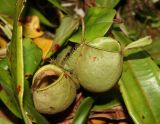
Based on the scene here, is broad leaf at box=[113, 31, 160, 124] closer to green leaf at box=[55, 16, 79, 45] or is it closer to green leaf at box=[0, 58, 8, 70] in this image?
green leaf at box=[55, 16, 79, 45]

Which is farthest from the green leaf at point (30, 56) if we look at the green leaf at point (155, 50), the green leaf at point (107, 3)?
the green leaf at point (155, 50)

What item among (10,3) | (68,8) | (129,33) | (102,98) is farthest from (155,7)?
(10,3)

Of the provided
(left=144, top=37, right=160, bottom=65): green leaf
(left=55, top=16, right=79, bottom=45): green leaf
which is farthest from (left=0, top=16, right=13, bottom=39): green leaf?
(left=144, top=37, right=160, bottom=65): green leaf

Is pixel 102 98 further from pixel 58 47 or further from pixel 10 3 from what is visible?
pixel 10 3

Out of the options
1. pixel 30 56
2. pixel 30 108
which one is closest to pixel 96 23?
pixel 30 56

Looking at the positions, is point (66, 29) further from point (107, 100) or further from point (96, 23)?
point (107, 100)

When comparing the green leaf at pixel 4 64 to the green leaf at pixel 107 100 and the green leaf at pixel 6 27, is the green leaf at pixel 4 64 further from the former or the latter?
the green leaf at pixel 107 100
